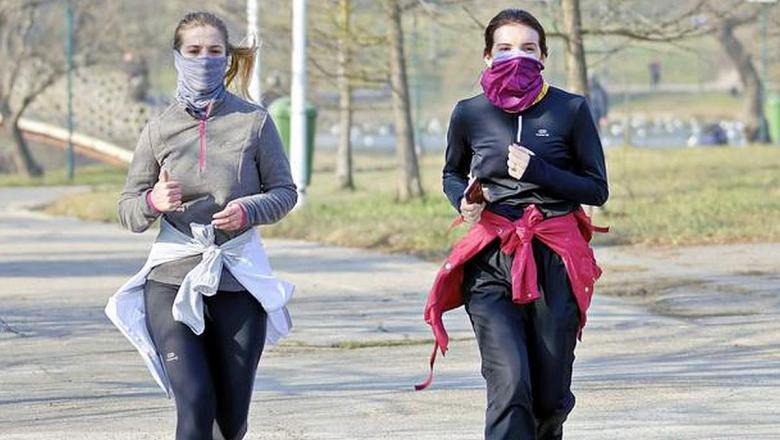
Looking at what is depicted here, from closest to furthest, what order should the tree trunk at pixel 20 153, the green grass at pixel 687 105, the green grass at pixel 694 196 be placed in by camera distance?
the green grass at pixel 694 196 → the tree trunk at pixel 20 153 → the green grass at pixel 687 105

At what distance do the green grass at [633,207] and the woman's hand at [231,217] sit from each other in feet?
33.4

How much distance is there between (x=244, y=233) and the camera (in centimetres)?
602

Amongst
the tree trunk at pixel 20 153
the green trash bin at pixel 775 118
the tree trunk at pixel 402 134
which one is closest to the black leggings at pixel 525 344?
the tree trunk at pixel 402 134

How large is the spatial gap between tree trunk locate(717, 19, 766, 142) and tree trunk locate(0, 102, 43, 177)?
14643mm

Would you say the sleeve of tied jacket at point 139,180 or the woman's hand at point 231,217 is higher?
the sleeve of tied jacket at point 139,180

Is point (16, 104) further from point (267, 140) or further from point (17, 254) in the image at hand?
point (267, 140)

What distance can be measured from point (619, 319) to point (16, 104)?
29.8 m

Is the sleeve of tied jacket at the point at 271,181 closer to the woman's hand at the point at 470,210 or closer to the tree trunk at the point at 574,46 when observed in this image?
the woman's hand at the point at 470,210

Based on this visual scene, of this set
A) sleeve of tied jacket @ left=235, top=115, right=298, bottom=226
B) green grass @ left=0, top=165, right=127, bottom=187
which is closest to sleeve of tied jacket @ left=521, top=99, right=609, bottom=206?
sleeve of tied jacket @ left=235, top=115, right=298, bottom=226

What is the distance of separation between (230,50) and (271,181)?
0.51 meters

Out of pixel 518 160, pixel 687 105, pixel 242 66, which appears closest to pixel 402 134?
pixel 242 66

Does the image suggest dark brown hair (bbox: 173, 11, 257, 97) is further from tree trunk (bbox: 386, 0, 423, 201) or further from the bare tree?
the bare tree

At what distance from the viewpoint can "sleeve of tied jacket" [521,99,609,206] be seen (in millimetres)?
5879

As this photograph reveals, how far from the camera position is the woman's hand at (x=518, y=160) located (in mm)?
5801
